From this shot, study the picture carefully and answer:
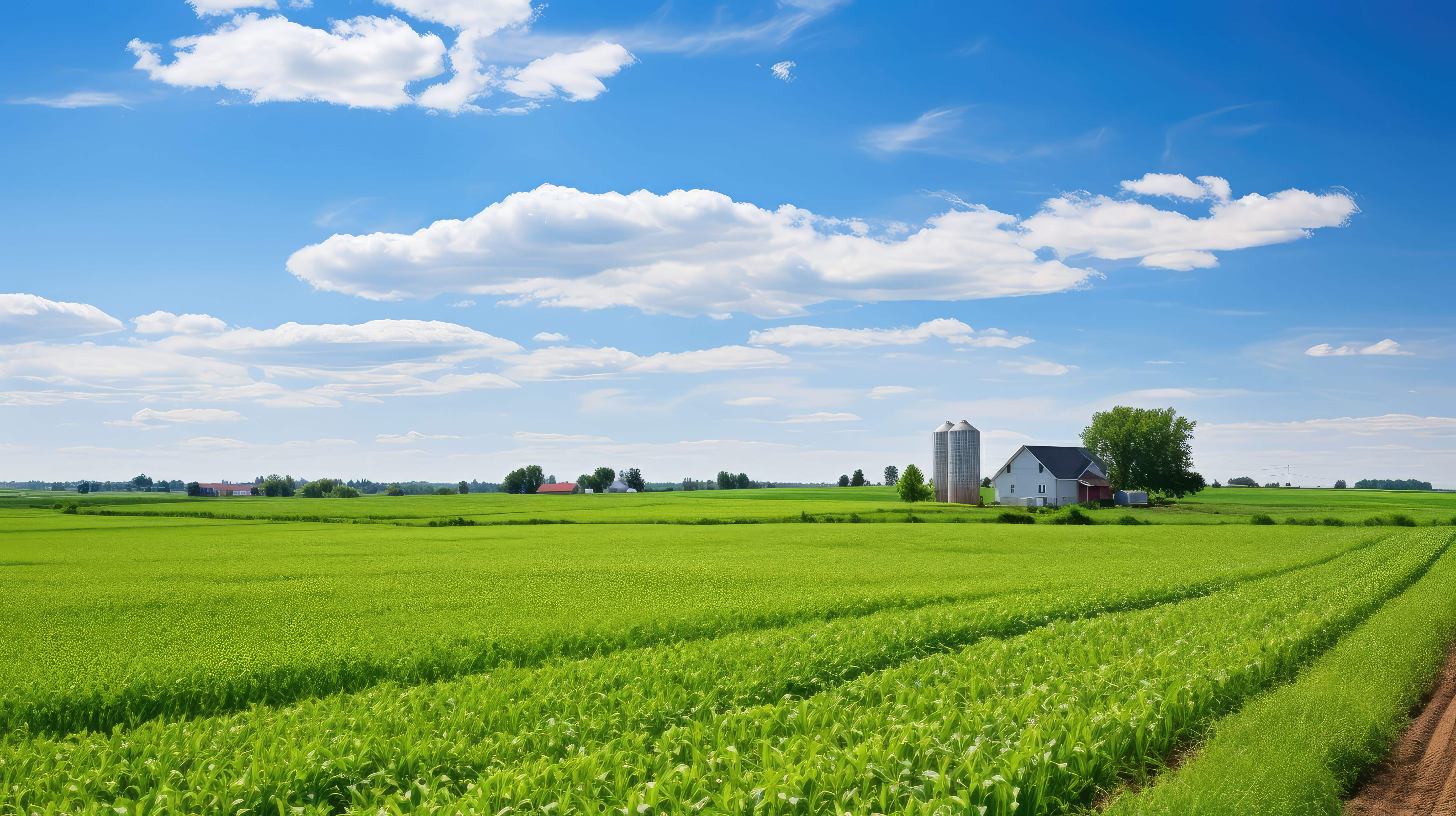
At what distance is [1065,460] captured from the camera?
106 metres

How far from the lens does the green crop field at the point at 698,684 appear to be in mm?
7934

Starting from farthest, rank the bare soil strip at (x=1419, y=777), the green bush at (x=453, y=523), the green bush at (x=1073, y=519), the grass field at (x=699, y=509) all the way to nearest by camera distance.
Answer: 1. the grass field at (x=699, y=509)
2. the green bush at (x=1073, y=519)
3. the green bush at (x=453, y=523)
4. the bare soil strip at (x=1419, y=777)

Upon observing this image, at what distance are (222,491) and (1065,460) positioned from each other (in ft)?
605

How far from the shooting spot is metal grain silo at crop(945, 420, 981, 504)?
108 m

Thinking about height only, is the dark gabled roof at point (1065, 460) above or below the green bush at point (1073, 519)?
above

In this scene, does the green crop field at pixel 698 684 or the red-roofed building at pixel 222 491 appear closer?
the green crop field at pixel 698 684

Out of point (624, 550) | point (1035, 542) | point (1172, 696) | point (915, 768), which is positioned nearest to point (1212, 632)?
point (1172, 696)

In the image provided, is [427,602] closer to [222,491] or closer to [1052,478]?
[1052,478]

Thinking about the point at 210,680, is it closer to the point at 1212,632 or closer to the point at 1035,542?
the point at 1212,632

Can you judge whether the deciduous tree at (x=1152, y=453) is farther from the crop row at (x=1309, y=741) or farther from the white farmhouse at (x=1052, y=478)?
the crop row at (x=1309, y=741)

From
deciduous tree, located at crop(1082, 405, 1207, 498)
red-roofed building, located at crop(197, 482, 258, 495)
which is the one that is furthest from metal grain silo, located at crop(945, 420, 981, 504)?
red-roofed building, located at crop(197, 482, 258, 495)

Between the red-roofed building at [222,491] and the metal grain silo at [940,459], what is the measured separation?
457 ft

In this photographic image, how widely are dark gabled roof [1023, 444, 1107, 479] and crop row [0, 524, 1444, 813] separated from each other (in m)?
93.8

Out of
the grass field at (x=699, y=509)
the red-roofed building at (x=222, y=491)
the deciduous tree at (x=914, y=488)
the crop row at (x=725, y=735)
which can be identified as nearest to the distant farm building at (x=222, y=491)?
the red-roofed building at (x=222, y=491)
